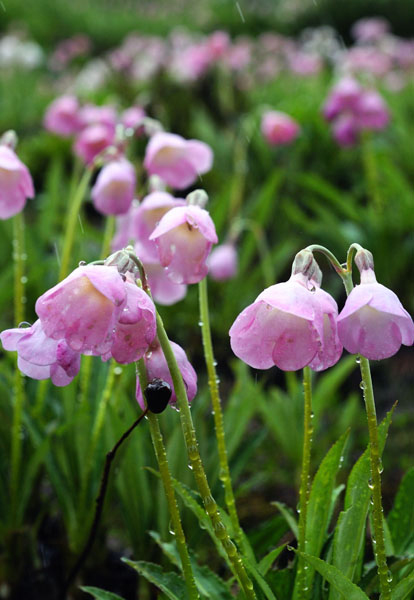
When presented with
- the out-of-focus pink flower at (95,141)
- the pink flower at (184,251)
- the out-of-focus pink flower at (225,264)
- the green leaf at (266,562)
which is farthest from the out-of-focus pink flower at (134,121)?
the green leaf at (266,562)

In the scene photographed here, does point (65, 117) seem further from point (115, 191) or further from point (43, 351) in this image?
point (43, 351)

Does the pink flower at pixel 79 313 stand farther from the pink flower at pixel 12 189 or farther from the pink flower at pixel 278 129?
the pink flower at pixel 278 129

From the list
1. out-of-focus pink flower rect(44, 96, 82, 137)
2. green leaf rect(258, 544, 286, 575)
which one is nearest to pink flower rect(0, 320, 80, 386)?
green leaf rect(258, 544, 286, 575)

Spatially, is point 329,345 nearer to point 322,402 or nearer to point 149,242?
point 149,242

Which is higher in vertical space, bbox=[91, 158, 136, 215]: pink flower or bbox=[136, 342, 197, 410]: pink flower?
bbox=[136, 342, 197, 410]: pink flower

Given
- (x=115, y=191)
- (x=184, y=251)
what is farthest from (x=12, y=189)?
(x=184, y=251)

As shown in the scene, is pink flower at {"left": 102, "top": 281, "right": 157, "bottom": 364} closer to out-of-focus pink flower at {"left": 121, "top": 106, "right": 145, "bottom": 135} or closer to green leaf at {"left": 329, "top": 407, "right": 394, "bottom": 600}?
green leaf at {"left": 329, "top": 407, "right": 394, "bottom": 600}
